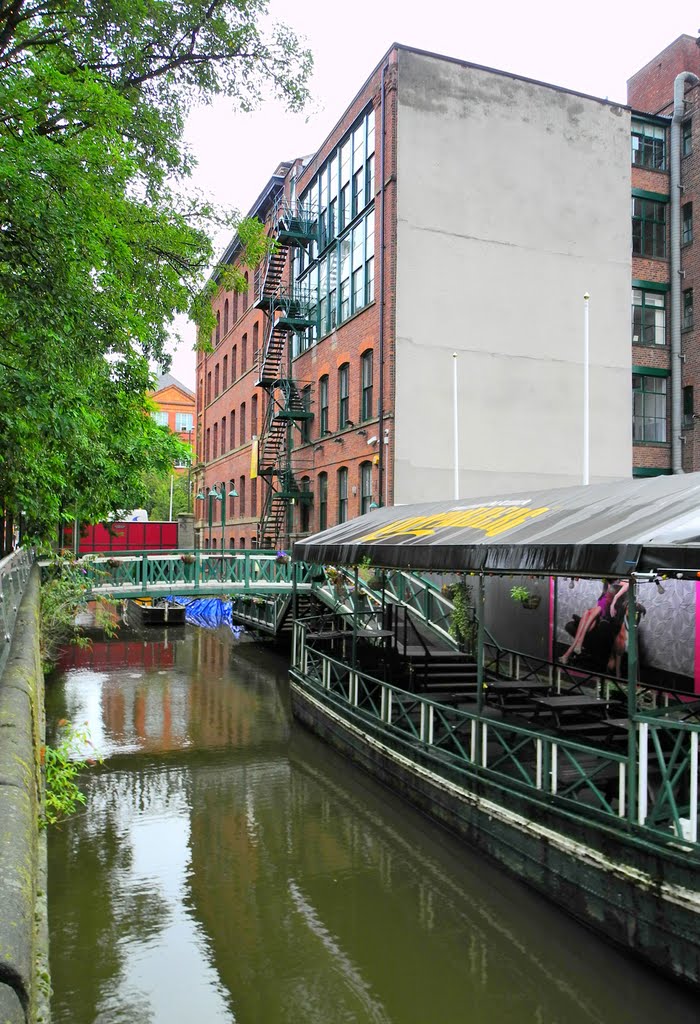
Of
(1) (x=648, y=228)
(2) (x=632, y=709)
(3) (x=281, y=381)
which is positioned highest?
(1) (x=648, y=228)

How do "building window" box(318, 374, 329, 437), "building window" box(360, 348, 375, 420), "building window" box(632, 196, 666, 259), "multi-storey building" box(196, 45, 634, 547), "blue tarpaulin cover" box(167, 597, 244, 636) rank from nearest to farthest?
"multi-storey building" box(196, 45, 634, 547) → "building window" box(360, 348, 375, 420) → "building window" box(632, 196, 666, 259) → "building window" box(318, 374, 329, 437) → "blue tarpaulin cover" box(167, 597, 244, 636)

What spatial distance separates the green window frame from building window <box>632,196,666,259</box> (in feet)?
14.7

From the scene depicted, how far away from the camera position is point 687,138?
27.8 m

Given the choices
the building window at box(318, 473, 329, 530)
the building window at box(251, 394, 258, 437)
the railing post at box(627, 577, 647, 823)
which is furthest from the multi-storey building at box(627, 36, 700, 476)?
the railing post at box(627, 577, 647, 823)

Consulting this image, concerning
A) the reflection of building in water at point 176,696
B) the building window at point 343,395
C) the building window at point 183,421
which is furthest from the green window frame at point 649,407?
the building window at point 183,421

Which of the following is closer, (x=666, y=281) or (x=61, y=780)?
(x=61, y=780)

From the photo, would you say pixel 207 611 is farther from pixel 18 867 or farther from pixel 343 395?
pixel 18 867

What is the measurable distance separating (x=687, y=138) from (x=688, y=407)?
9.68 metres

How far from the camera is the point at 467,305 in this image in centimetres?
2397

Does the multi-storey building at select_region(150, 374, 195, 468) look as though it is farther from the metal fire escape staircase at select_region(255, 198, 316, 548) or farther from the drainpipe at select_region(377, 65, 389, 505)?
the drainpipe at select_region(377, 65, 389, 505)

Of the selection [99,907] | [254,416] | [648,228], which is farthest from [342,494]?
[99,907]

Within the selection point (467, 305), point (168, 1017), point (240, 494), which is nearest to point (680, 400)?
point (467, 305)

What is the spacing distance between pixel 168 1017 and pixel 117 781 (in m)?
6.75

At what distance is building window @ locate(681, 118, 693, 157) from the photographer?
27.6 metres
